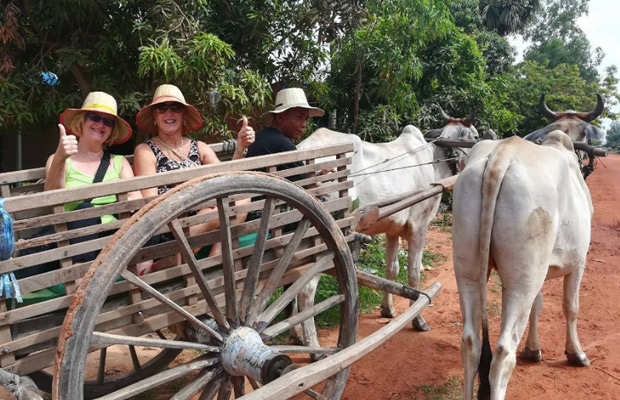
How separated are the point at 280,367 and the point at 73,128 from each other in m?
1.95

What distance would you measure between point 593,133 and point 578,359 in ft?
7.30

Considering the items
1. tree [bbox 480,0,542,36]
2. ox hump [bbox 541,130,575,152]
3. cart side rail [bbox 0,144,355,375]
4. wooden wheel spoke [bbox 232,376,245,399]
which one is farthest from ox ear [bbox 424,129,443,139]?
tree [bbox 480,0,542,36]

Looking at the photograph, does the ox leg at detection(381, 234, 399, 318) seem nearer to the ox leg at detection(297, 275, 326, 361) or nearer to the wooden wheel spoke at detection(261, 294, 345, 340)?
the ox leg at detection(297, 275, 326, 361)

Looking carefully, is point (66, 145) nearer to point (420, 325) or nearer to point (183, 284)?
point (183, 284)

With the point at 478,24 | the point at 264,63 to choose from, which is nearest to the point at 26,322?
the point at 264,63

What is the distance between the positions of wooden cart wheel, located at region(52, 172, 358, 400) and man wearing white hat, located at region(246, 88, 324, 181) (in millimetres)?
664

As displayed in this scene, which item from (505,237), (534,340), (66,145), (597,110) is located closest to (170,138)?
(66,145)

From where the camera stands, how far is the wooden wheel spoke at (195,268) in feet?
6.51

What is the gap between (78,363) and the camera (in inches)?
67.8

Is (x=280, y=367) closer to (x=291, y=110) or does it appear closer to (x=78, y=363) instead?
(x=78, y=363)

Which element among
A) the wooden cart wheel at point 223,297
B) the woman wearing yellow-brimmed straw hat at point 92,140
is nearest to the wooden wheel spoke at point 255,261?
the wooden cart wheel at point 223,297

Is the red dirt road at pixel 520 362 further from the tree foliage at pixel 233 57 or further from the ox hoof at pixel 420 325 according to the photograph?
the tree foliage at pixel 233 57

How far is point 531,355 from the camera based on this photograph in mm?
4434

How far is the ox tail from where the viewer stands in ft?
10.3
